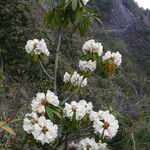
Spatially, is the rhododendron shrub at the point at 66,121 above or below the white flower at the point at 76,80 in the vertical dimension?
below

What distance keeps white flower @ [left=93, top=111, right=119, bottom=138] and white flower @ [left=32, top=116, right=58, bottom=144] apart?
0.28 meters

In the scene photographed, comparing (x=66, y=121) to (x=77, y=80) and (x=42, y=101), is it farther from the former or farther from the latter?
(x=77, y=80)

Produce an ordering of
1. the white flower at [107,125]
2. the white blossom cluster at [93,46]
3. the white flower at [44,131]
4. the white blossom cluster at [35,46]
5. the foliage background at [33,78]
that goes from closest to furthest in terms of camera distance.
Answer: the white flower at [44,131] < the white flower at [107,125] < the white blossom cluster at [35,46] < the white blossom cluster at [93,46] < the foliage background at [33,78]

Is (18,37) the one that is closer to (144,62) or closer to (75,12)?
(75,12)

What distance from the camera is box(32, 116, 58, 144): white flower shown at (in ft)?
10.3

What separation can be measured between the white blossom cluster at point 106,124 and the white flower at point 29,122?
1.20 feet

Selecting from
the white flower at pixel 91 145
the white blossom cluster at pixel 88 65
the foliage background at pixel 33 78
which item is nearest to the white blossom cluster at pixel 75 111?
the white flower at pixel 91 145

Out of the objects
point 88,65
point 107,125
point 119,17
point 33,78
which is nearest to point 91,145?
point 107,125

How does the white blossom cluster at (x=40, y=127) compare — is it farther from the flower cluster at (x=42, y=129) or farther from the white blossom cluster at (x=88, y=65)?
the white blossom cluster at (x=88, y=65)

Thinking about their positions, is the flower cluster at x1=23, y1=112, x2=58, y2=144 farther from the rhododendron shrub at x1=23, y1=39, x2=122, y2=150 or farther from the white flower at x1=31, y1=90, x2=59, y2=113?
the white flower at x1=31, y1=90, x2=59, y2=113

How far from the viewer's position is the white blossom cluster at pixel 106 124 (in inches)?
129

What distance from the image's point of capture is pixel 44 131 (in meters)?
3.17

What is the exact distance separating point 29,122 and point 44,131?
0.11m

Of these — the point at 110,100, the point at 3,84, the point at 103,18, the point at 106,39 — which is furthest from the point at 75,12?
the point at 103,18
